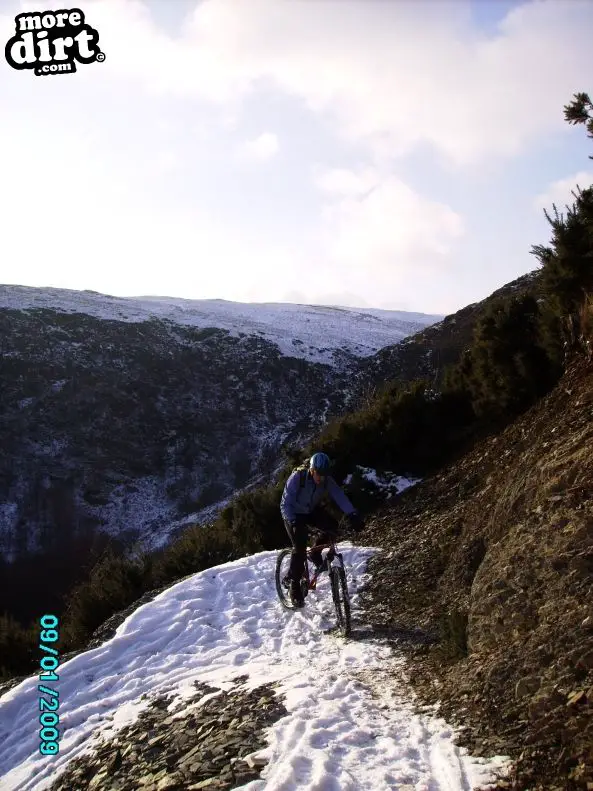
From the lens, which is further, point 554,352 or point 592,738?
point 554,352

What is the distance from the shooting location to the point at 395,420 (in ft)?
45.4

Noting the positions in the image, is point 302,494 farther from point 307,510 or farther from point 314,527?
point 314,527

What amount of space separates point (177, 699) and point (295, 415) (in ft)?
88.0

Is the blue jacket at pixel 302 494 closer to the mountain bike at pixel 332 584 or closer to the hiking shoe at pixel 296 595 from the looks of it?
the mountain bike at pixel 332 584

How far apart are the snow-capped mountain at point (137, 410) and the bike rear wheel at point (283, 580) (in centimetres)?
1495

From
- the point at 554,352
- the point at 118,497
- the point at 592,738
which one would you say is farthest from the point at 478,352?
the point at 118,497

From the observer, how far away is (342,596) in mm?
7059

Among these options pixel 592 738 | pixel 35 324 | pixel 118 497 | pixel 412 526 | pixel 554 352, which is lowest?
pixel 118 497

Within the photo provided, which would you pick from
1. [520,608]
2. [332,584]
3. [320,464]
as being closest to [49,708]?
[332,584]

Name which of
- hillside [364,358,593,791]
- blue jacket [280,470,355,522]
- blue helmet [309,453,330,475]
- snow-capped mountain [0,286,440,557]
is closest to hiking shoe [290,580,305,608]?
hillside [364,358,593,791]

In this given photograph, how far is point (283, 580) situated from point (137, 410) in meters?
24.2

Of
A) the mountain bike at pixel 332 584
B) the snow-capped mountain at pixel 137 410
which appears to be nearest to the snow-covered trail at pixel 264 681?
the mountain bike at pixel 332 584

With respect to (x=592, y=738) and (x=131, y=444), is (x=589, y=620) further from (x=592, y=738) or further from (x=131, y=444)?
(x=131, y=444)

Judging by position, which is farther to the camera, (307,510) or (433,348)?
(433,348)
